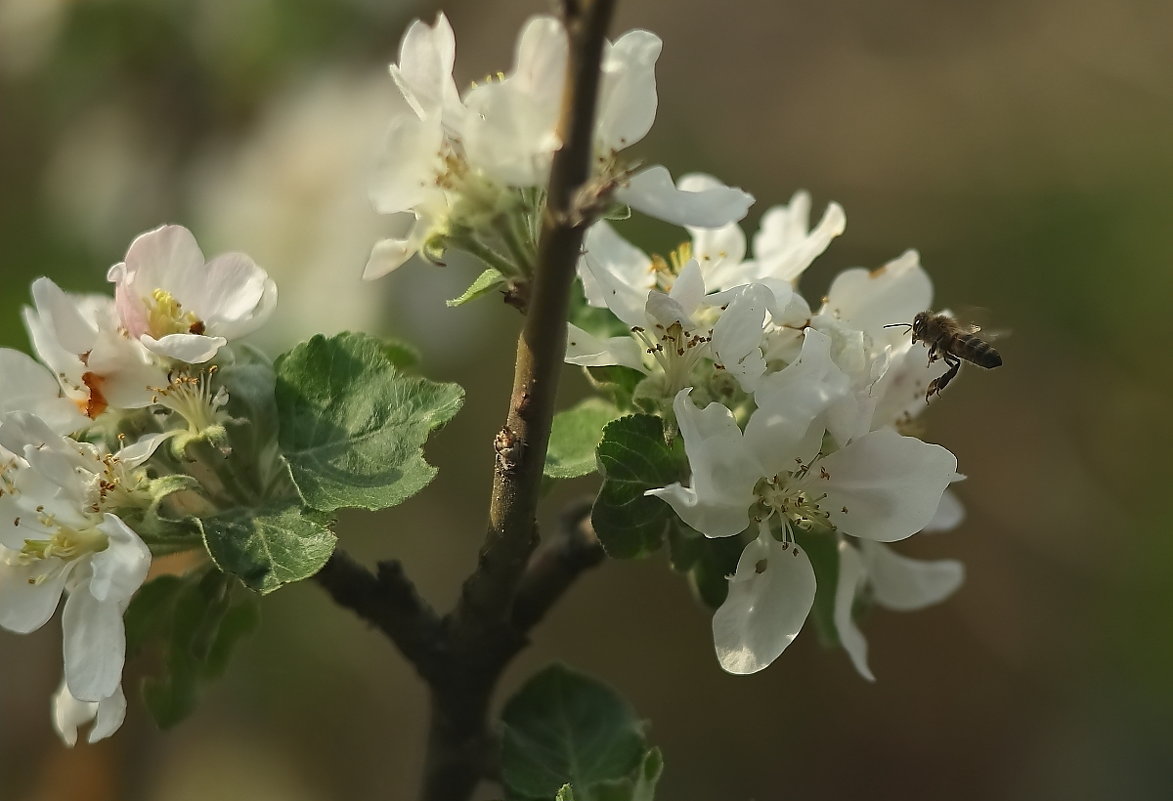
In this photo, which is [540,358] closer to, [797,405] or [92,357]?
[797,405]

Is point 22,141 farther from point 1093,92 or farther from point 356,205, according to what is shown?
point 1093,92

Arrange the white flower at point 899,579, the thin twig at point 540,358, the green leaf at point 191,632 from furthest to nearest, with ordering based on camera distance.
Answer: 1. the white flower at point 899,579
2. the green leaf at point 191,632
3. the thin twig at point 540,358

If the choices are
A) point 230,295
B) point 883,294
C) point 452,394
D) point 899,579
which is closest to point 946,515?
point 899,579

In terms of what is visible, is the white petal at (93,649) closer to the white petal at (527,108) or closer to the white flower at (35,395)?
the white flower at (35,395)

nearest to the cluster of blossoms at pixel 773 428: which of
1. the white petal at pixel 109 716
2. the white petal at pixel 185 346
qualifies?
the white petal at pixel 185 346

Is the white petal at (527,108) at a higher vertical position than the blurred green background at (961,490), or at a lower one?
higher

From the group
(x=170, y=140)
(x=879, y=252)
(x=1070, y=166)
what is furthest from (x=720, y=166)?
(x=170, y=140)
